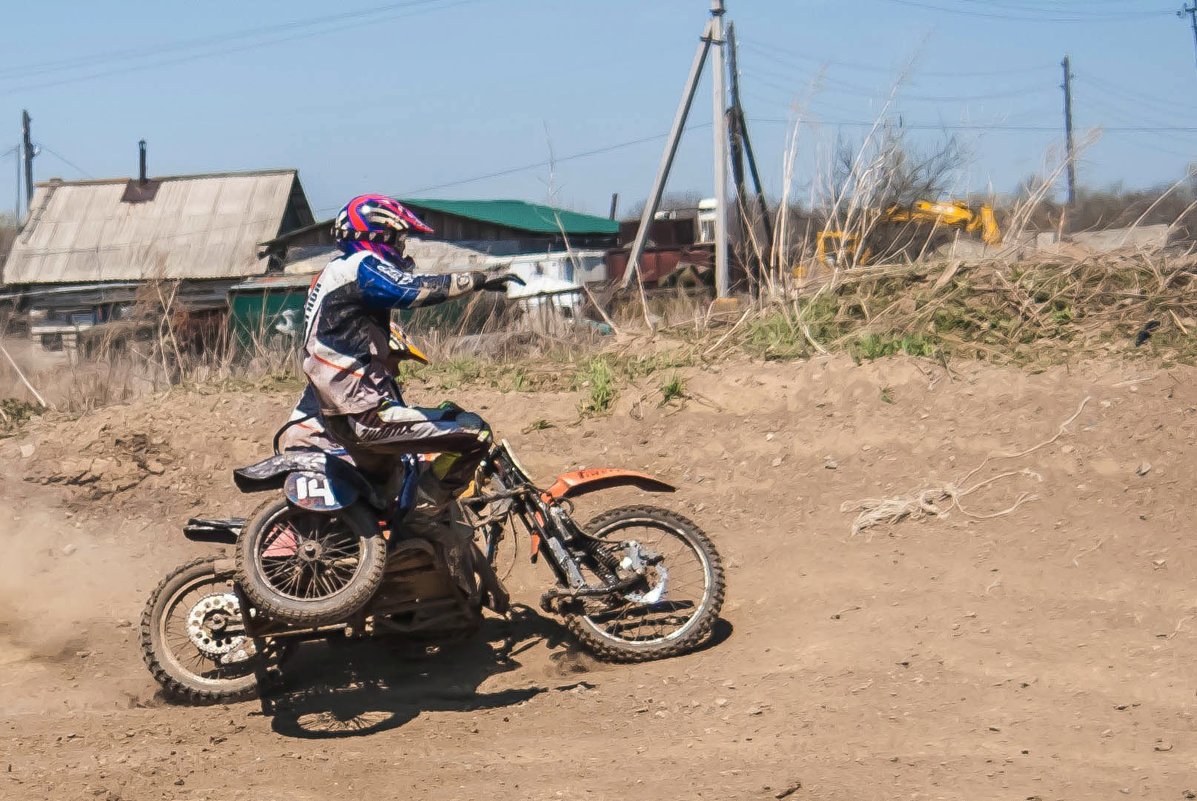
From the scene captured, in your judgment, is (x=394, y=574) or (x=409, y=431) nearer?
(x=409, y=431)

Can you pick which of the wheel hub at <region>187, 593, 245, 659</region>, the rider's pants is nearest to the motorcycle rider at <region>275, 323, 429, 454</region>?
the rider's pants

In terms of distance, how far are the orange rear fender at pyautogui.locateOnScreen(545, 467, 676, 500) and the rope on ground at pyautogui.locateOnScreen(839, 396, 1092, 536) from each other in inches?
60.0

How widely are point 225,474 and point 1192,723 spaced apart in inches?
267

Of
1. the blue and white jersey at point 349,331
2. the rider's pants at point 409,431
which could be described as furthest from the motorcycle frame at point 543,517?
the blue and white jersey at point 349,331

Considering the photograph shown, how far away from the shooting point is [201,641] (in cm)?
599

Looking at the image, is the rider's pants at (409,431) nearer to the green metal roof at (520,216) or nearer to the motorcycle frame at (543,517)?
the motorcycle frame at (543,517)

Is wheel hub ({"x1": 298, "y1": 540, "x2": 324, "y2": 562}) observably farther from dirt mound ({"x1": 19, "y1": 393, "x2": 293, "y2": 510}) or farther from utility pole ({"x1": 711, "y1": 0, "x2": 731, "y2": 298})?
utility pole ({"x1": 711, "y1": 0, "x2": 731, "y2": 298})

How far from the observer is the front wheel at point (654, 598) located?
6.05m

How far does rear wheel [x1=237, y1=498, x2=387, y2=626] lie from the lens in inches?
206

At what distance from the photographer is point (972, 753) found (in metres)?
4.35

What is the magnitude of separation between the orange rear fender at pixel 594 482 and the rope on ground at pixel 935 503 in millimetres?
1525

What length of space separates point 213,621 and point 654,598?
2.18 meters

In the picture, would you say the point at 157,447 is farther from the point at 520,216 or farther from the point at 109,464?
the point at 520,216

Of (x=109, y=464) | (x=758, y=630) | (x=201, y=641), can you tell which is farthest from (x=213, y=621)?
(x=109, y=464)
